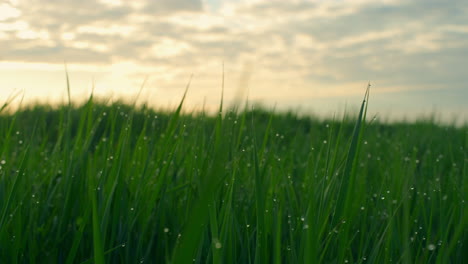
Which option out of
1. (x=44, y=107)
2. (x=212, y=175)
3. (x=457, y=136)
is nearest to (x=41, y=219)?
(x=212, y=175)

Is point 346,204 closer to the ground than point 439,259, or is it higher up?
higher up

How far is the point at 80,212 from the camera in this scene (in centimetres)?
158

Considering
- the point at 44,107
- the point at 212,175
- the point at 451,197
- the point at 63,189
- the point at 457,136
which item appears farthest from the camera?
the point at 44,107

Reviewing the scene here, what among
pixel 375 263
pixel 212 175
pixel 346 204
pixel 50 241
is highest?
pixel 212 175

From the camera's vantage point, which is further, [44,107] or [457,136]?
[44,107]

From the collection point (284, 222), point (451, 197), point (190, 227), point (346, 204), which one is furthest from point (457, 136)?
point (190, 227)

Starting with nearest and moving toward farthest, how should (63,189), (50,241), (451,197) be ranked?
1. (50,241)
2. (63,189)
3. (451,197)

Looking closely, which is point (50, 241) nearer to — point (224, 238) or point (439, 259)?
point (224, 238)

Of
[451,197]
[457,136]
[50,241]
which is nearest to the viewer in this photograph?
[50,241]

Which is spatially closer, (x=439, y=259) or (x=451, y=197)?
(x=439, y=259)

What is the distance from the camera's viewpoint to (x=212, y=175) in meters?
0.59

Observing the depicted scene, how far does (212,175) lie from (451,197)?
5.66 feet

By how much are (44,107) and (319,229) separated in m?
6.03

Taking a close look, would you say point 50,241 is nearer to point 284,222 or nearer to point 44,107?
point 284,222
